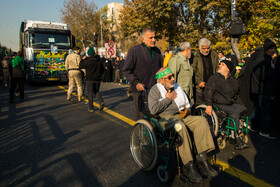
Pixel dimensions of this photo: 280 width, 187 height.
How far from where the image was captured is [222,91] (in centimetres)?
432

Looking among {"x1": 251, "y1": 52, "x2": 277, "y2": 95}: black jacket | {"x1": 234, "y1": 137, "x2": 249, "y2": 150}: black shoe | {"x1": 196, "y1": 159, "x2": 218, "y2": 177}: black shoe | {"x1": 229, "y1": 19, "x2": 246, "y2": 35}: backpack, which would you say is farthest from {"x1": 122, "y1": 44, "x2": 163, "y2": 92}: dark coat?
{"x1": 229, "y1": 19, "x2": 246, "y2": 35}: backpack

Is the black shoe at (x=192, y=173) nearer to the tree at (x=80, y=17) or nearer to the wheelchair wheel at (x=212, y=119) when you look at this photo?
the wheelchair wheel at (x=212, y=119)

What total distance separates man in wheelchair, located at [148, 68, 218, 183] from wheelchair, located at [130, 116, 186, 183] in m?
0.10

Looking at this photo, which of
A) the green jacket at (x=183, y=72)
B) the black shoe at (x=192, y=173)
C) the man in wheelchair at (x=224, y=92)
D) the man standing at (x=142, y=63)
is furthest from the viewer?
the green jacket at (x=183, y=72)

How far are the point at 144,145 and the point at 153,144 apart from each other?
30 cm

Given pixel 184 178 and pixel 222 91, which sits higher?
pixel 222 91

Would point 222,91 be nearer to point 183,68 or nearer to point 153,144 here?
point 183,68

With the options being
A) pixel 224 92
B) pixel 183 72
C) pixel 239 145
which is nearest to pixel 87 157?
pixel 183 72

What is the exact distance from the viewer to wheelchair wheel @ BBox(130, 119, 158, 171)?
3.01m

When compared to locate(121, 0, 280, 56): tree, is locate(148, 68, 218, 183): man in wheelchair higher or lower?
lower

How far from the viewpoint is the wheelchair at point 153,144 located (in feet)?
9.58

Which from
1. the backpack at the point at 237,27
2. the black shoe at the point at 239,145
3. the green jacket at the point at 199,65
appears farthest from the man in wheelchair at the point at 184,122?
the backpack at the point at 237,27

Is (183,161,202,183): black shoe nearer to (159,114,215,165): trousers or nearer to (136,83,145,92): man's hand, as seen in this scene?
(159,114,215,165): trousers

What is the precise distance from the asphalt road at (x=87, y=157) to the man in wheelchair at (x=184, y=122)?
222mm
